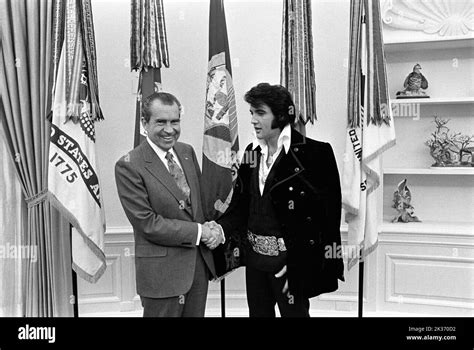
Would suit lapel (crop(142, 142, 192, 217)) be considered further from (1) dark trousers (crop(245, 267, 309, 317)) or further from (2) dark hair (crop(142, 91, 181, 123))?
(1) dark trousers (crop(245, 267, 309, 317))

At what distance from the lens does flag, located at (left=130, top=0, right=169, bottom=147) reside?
265 centimetres

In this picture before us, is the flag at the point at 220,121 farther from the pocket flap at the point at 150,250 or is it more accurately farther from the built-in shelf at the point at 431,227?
the built-in shelf at the point at 431,227

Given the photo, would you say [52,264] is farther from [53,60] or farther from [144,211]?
[53,60]

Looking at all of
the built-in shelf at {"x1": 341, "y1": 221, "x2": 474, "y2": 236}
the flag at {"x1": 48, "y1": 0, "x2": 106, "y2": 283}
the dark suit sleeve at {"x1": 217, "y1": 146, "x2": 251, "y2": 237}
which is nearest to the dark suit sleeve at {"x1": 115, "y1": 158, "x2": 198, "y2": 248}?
the dark suit sleeve at {"x1": 217, "y1": 146, "x2": 251, "y2": 237}

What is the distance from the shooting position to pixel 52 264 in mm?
2852

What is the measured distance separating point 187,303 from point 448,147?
1924mm

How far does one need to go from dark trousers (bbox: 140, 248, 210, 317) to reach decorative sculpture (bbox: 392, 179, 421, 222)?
55.0 inches

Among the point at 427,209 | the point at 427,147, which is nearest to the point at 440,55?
the point at 427,147

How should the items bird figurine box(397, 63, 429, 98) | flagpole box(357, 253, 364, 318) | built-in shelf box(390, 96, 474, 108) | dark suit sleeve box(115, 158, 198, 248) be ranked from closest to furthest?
dark suit sleeve box(115, 158, 198, 248), flagpole box(357, 253, 364, 318), built-in shelf box(390, 96, 474, 108), bird figurine box(397, 63, 429, 98)

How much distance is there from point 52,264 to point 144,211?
0.83 m

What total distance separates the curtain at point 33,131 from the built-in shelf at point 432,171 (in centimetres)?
207

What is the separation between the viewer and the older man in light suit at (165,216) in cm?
244

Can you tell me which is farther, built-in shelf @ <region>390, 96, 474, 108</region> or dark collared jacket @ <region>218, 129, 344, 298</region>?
built-in shelf @ <region>390, 96, 474, 108</region>

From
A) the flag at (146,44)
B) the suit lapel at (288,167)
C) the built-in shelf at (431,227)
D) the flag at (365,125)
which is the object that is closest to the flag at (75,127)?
the flag at (146,44)
